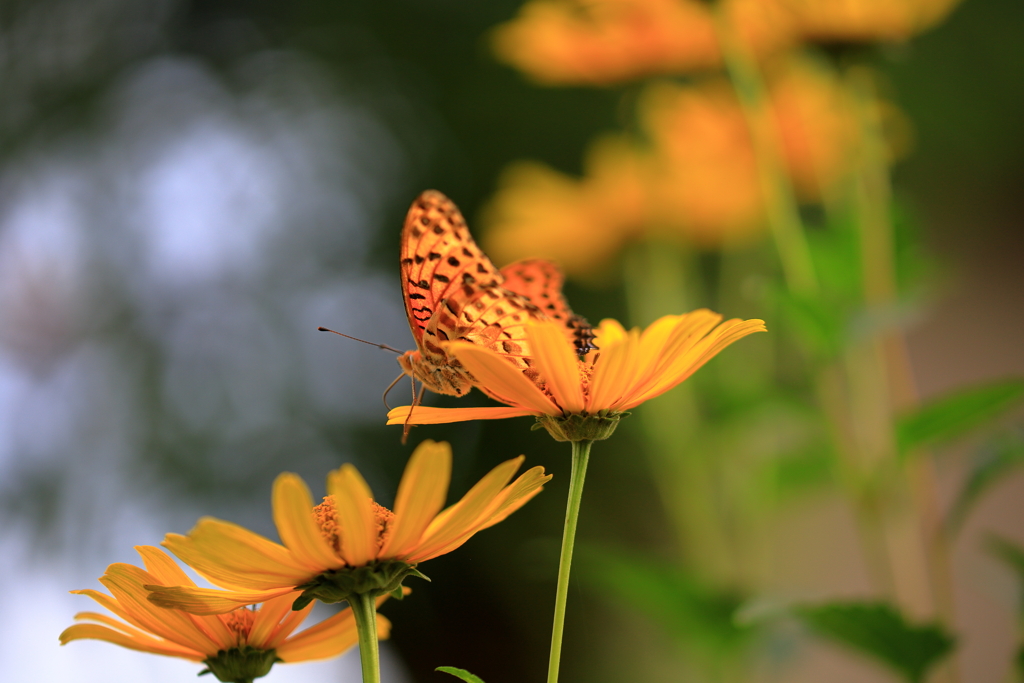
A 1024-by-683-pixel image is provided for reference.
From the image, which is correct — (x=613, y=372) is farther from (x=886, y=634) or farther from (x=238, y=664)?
(x=886, y=634)

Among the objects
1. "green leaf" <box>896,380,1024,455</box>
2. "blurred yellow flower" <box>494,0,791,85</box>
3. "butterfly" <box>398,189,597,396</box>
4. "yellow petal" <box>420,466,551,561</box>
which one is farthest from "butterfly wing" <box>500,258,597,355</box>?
"blurred yellow flower" <box>494,0,791,85</box>

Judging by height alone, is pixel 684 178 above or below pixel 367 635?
above

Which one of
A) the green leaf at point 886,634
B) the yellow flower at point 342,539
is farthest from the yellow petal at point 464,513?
the green leaf at point 886,634

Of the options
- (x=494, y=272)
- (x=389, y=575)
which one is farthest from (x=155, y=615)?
(x=494, y=272)

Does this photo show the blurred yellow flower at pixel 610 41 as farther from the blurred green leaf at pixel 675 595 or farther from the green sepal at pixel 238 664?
the green sepal at pixel 238 664

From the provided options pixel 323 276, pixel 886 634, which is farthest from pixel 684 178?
pixel 323 276

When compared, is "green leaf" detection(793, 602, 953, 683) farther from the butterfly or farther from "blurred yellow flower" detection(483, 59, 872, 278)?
"blurred yellow flower" detection(483, 59, 872, 278)
